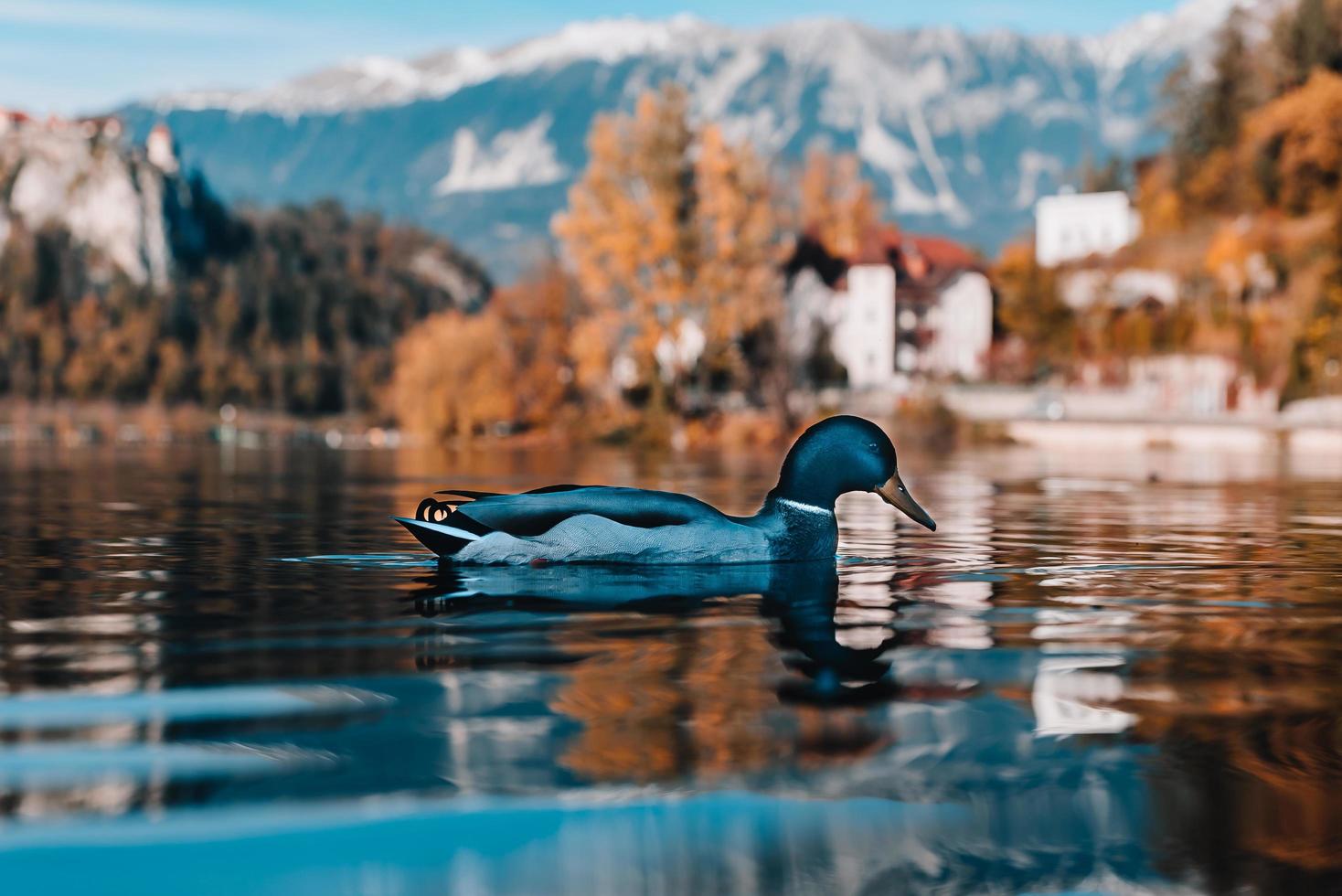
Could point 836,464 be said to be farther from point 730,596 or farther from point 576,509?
point 576,509

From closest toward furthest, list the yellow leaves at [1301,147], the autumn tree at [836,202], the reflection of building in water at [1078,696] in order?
the reflection of building in water at [1078,696] < the yellow leaves at [1301,147] < the autumn tree at [836,202]

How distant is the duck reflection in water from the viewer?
20.6ft

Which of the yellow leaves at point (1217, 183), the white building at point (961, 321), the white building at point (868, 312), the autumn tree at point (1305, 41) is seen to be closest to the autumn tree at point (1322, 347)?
the yellow leaves at point (1217, 183)

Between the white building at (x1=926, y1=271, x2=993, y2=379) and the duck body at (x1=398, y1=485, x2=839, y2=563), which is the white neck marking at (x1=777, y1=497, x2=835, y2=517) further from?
the white building at (x1=926, y1=271, x2=993, y2=379)

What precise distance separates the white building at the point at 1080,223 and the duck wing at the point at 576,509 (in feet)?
473

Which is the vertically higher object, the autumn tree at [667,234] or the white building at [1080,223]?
the white building at [1080,223]

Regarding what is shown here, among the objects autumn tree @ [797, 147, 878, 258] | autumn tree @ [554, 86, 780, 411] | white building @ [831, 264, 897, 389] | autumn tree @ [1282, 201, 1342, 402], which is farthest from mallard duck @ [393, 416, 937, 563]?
white building @ [831, 264, 897, 389]

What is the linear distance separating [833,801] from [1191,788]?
1016mm

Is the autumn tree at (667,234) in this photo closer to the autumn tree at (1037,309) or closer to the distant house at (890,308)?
the autumn tree at (1037,309)

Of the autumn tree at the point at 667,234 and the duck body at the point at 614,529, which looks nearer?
the duck body at the point at 614,529

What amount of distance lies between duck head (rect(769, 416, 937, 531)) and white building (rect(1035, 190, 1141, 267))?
469 ft

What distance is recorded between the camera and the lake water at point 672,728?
398 centimetres

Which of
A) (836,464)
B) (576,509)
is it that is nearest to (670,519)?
(576,509)

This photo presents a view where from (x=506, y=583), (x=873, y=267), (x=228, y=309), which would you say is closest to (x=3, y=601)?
(x=506, y=583)
